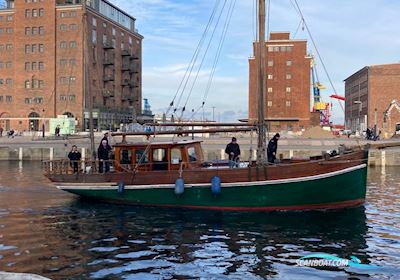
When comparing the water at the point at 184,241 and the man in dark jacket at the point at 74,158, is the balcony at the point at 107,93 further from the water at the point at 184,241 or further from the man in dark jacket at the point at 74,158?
the water at the point at 184,241

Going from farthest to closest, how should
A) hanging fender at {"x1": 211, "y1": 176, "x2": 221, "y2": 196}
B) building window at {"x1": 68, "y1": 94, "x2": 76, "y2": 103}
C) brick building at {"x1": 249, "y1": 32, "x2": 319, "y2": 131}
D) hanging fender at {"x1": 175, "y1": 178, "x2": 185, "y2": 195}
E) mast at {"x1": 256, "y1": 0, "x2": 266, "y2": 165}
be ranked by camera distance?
brick building at {"x1": 249, "y1": 32, "x2": 319, "y2": 131} → building window at {"x1": 68, "y1": 94, "x2": 76, "y2": 103} → mast at {"x1": 256, "y1": 0, "x2": 266, "y2": 165} → hanging fender at {"x1": 175, "y1": 178, "x2": 185, "y2": 195} → hanging fender at {"x1": 211, "y1": 176, "x2": 221, "y2": 196}

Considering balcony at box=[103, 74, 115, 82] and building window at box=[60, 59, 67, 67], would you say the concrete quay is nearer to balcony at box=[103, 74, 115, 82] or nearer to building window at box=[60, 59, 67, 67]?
building window at box=[60, 59, 67, 67]

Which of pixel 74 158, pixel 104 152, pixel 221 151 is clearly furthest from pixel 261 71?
pixel 221 151

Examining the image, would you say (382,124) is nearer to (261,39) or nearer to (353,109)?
(353,109)

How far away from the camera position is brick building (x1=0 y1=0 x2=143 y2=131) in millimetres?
84062

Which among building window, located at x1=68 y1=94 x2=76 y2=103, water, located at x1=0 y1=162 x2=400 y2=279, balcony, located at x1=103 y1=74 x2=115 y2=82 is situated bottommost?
water, located at x1=0 y1=162 x2=400 y2=279

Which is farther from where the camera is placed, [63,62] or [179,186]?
[63,62]

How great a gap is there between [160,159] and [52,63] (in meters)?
72.3

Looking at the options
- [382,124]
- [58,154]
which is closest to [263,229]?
[58,154]

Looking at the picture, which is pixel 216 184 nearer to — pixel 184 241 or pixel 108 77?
pixel 184 241

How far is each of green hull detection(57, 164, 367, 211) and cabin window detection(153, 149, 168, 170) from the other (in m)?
0.98

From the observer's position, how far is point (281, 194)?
1725 cm

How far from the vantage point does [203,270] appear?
10656mm

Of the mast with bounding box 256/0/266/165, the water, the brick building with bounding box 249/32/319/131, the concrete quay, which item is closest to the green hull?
the water
